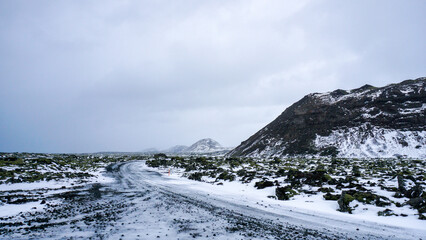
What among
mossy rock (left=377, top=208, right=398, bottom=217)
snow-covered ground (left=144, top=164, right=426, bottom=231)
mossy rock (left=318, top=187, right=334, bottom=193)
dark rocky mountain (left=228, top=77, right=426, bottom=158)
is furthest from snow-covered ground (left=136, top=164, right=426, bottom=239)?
dark rocky mountain (left=228, top=77, right=426, bottom=158)

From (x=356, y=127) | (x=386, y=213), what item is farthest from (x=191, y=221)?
(x=356, y=127)

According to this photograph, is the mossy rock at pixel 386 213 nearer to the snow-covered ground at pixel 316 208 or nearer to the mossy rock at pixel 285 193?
the snow-covered ground at pixel 316 208

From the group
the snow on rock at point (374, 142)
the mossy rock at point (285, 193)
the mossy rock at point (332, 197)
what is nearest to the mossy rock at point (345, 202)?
the mossy rock at point (332, 197)

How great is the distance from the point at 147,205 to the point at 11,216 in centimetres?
673

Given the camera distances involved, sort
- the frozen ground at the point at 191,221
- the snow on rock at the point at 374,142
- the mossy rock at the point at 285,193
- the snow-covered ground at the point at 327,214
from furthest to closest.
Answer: the snow on rock at the point at 374,142 < the mossy rock at the point at 285,193 < the snow-covered ground at the point at 327,214 < the frozen ground at the point at 191,221

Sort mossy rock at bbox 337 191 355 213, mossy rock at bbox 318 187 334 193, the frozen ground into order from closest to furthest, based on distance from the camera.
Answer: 1. the frozen ground
2. mossy rock at bbox 337 191 355 213
3. mossy rock at bbox 318 187 334 193

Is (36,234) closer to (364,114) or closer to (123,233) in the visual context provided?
(123,233)

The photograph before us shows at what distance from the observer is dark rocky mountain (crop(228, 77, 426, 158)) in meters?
57.7

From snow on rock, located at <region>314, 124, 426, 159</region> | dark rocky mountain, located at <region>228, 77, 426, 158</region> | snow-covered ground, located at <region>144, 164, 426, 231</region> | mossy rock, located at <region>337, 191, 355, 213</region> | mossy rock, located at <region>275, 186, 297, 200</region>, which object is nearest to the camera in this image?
snow-covered ground, located at <region>144, 164, 426, 231</region>

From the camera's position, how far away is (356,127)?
69.6 meters

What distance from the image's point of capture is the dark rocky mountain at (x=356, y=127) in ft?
189

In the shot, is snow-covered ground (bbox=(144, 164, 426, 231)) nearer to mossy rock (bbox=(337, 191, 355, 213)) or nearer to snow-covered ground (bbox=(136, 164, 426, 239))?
snow-covered ground (bbox=(136, 164, 426, 239))

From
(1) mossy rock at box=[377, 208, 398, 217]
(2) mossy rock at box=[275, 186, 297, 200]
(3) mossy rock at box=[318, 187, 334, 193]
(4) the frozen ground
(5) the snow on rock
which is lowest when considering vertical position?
(4) the frozen ground

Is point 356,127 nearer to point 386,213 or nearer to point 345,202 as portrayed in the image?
point 345,202
